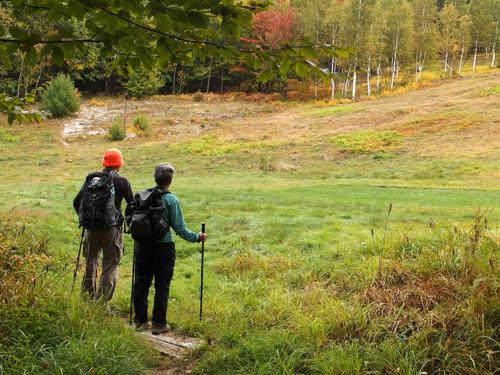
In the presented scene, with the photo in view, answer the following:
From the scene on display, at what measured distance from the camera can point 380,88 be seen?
180ft

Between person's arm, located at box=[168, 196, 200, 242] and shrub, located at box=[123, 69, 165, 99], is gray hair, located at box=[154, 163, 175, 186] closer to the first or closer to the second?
person's arm, located at box=[168, 196, 200, 242]

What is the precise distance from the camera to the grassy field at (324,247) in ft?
11.9

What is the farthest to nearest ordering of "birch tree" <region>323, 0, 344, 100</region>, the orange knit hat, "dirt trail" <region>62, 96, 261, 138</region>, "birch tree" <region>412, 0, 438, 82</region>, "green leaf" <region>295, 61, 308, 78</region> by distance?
1. "birch tree" <region>412, 0, 438, 82</region>
2. "birch tree" <region>323, 0, 344, 100</region>
3. "dirt trail" <region>62, 96, 261, 138</region>
4. the orange knit hat
5. "green leaf" <region>295, 61, 308, 78</region>

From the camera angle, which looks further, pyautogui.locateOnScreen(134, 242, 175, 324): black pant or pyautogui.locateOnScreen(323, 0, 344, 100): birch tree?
pyautogui.locateOnScreen(323, 0, 344, 100): birch tree

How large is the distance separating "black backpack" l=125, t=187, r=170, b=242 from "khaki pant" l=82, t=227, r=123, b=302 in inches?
25.6

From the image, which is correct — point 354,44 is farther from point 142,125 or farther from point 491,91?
point 142,125

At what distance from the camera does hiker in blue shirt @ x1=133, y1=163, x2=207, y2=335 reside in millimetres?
4957

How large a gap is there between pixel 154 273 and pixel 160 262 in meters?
0.19

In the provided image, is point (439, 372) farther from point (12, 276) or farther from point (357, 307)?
point (12, 276)

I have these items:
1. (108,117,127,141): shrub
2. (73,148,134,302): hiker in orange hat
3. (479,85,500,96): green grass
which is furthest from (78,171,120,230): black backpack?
(479,85,500,96): green grass

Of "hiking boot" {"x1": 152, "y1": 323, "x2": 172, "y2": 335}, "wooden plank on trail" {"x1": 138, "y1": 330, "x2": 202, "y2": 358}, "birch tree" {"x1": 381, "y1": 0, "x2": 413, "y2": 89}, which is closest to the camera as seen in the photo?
"wooden plank on trail" {"x1": 138, "y1": 330, "x2": 202, "y2": 358}

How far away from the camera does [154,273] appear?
5.14 metres

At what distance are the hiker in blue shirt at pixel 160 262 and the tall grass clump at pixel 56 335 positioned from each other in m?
0.60

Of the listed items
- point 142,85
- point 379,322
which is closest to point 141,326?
point 379,322
